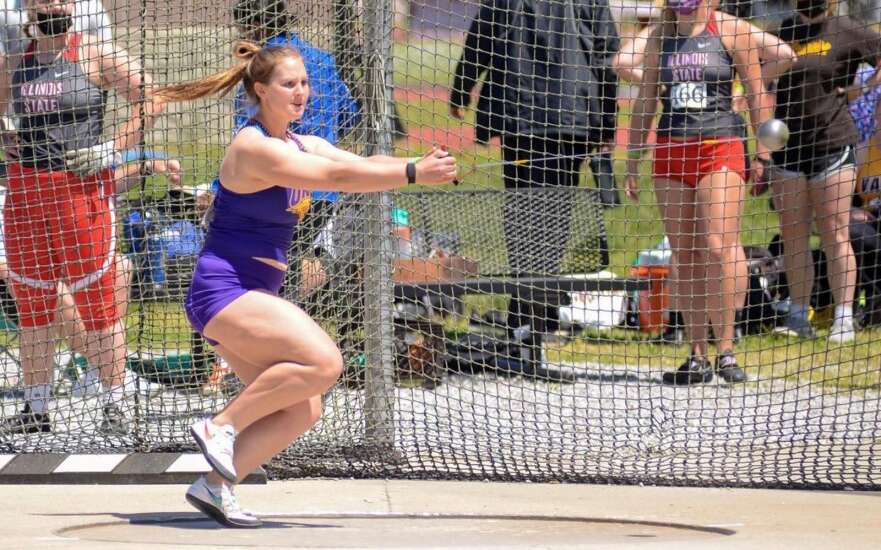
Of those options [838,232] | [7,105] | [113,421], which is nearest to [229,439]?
[113,421]

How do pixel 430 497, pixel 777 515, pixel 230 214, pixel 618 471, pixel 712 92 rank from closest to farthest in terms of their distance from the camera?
pixel 230 214 → pixel 777 515 → pixel 430 497 → pixel 618 471 → pixel 712 92

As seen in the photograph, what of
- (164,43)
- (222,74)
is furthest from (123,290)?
(222,74)

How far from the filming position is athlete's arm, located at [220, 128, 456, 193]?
4332mm

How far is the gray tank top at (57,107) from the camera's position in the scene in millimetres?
6242

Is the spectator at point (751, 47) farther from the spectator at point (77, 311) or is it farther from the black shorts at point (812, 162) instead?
the spectator at point (77, 311)

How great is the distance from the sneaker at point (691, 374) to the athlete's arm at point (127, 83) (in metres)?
3.03

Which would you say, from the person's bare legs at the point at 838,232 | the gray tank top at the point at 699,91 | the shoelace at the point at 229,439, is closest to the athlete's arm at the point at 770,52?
the gray tank top at the point at 699,91

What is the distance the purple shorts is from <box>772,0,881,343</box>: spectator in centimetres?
352

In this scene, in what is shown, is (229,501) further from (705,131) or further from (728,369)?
(705,131)

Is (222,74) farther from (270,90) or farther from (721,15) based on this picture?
(721,15)

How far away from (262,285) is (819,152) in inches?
181

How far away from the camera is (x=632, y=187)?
24.6 ft

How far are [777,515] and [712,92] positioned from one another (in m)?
2.89

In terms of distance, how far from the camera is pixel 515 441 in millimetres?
6059
